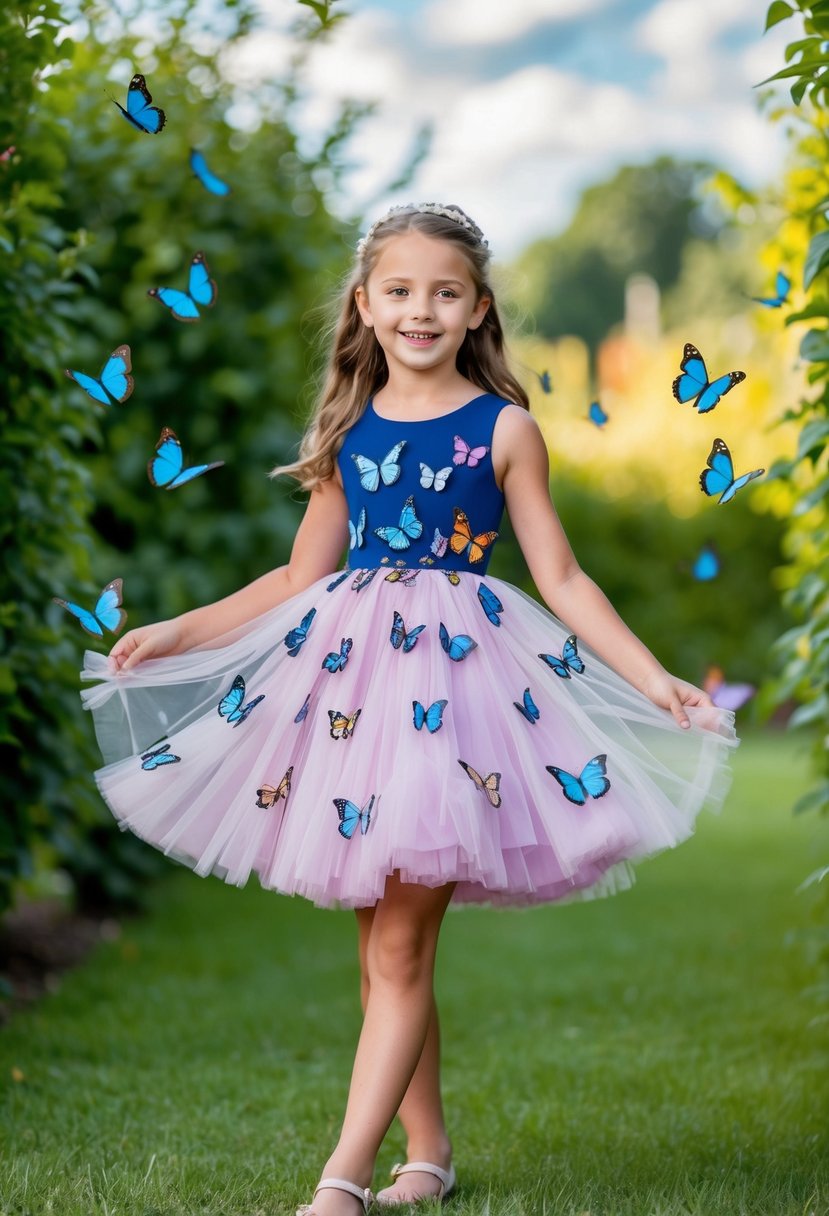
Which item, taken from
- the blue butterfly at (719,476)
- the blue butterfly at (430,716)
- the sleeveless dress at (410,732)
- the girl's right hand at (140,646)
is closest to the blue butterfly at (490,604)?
the sleeveless dress at (410,732)

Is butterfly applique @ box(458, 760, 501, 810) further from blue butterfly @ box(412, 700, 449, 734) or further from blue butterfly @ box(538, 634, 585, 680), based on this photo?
blue butterfly @ box(538, 634, 585, 680)

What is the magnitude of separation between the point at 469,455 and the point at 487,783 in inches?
24.4

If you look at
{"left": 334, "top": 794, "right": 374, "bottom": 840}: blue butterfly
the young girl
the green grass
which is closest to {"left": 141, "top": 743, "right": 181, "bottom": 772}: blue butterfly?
the young girl

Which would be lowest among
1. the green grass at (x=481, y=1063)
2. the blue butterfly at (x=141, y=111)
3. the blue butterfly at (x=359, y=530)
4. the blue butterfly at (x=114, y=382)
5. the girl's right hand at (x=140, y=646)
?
the green grass at (x=481, y=1063)

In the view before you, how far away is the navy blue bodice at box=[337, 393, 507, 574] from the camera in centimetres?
256

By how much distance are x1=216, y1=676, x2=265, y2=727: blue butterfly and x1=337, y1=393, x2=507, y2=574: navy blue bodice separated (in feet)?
1.04

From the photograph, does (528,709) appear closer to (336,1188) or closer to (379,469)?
(379,469)

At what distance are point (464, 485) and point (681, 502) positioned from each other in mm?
10898

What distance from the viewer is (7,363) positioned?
3.16m

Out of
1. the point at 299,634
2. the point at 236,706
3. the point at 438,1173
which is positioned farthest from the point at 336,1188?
the point at 299,634

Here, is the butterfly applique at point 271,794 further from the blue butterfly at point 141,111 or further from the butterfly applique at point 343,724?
the blue butterfly at point 141,111

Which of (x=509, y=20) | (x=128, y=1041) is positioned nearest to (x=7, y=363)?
(x=128, y=1041)

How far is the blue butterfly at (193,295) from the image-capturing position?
2.48 meters
